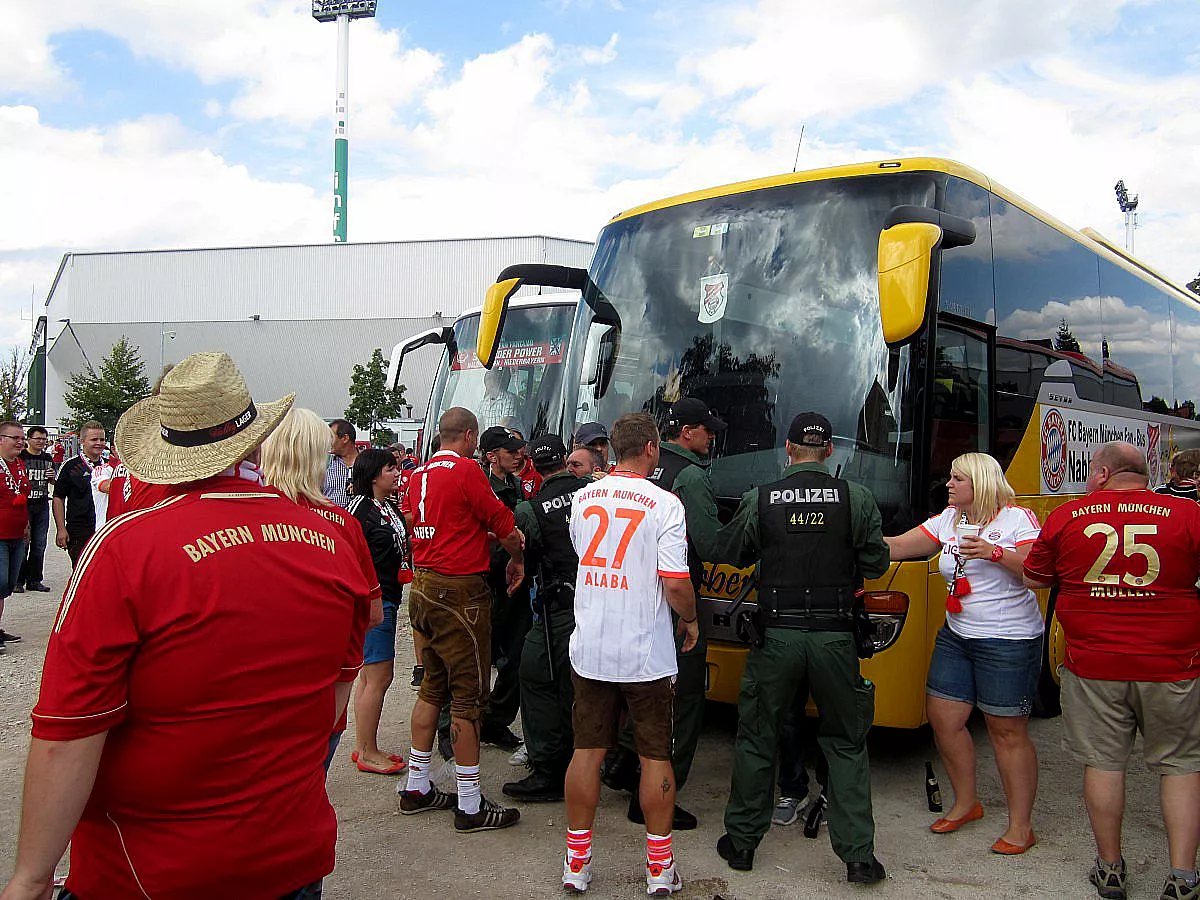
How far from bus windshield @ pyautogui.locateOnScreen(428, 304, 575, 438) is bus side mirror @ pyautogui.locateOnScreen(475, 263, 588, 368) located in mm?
3611

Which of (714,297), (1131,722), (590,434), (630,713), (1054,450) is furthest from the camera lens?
(1054,450)

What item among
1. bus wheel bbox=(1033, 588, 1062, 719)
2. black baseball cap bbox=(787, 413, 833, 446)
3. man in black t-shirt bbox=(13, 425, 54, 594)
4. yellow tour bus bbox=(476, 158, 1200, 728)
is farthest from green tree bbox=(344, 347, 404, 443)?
black baseball cap bbox=(787, 413, 833, 446)

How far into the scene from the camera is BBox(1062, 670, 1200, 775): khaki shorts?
3.86m

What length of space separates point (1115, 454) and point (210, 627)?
145 inches

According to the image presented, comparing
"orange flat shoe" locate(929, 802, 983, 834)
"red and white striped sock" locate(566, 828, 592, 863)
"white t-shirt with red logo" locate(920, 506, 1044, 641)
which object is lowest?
"orange flat shoe" locate(929, 802, 983, 834)

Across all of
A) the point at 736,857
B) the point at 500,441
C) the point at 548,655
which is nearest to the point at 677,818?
the point at 736,857

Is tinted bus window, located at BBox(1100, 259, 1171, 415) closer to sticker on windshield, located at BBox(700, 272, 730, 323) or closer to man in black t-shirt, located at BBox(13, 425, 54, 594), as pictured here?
sticker on windshield, located at BBox(700, 272, 730, 323)

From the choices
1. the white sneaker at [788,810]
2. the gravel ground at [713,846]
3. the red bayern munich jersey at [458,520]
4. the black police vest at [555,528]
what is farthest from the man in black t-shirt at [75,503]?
the white sneaker at [788,810]

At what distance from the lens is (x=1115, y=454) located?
13.2ft

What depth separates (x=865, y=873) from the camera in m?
4.01

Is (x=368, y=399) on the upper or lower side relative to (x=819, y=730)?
upper

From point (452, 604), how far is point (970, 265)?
3585mm

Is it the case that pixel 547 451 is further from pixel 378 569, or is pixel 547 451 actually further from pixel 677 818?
pixel 677 818

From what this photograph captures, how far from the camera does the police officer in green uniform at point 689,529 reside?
4.41 m
